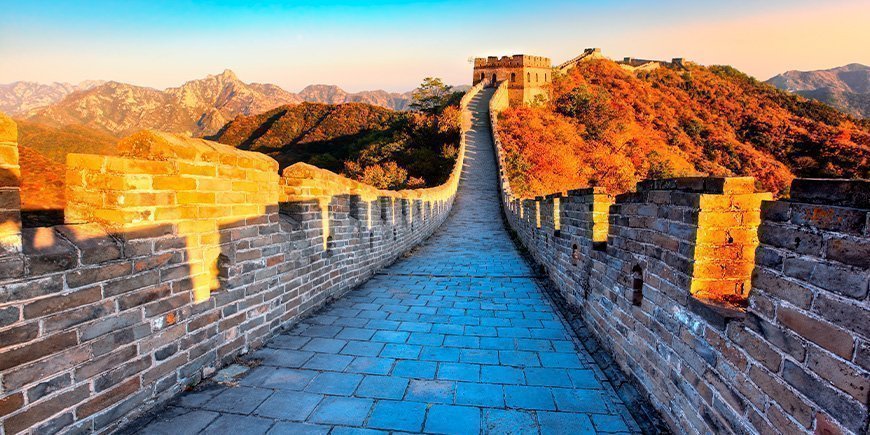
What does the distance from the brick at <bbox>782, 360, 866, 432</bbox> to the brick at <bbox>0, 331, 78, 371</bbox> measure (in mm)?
3222

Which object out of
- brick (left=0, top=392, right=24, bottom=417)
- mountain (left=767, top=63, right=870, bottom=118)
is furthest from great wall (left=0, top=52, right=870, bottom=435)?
mountain (left=767, top=63, right=870, bottom=118)

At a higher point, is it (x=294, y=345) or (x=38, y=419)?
(x=38, y=419)

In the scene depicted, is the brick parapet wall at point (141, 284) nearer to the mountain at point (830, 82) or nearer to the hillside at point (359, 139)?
the hillside at point (359, 139)

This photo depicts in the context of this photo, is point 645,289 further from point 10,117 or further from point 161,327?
point 10,117

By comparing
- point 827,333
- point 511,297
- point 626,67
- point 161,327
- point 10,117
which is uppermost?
point 626,67

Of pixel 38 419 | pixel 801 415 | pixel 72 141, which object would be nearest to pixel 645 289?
pixel 801 415

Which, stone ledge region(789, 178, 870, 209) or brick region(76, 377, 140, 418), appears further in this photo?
brick region(76, 377, 140, 418)

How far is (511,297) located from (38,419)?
4.70 metres

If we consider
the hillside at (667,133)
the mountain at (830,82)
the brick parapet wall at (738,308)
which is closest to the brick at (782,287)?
the brick parapet wall at (738,308)

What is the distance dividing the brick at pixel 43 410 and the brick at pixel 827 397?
3226 millimetres

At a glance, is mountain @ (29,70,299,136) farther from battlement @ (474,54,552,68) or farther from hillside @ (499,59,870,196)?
battlement @ (474,54,552,68)

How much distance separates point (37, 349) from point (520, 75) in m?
46.3

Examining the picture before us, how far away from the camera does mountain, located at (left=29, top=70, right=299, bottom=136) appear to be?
17352mm

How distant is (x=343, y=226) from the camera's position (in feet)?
18.1
